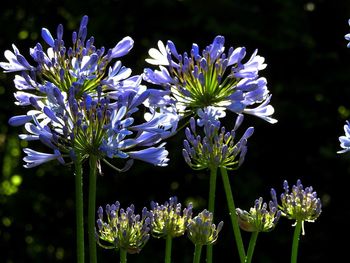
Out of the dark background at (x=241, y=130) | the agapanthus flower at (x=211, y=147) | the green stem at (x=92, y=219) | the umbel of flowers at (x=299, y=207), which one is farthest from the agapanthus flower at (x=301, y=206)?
the dark background at (x=241, y=130)

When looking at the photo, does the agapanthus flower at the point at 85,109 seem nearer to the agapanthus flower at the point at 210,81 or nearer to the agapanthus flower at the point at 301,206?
the agapanthus flower at the point at 210,81

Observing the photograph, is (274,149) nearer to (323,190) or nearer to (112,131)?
(323,190)

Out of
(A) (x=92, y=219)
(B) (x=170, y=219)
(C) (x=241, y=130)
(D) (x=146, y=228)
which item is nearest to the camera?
(A) (x=92, y=219)

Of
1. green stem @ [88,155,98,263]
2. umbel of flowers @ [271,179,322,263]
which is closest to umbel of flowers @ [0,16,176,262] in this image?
green stem @ [88,155,98,263]

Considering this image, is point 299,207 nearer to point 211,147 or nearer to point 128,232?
point 211,147

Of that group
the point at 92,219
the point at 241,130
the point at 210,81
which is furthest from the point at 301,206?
the point at 241,130

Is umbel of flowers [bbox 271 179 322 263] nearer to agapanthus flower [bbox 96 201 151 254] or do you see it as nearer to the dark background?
agapanthus flower [bbox 96 201 151 254]
